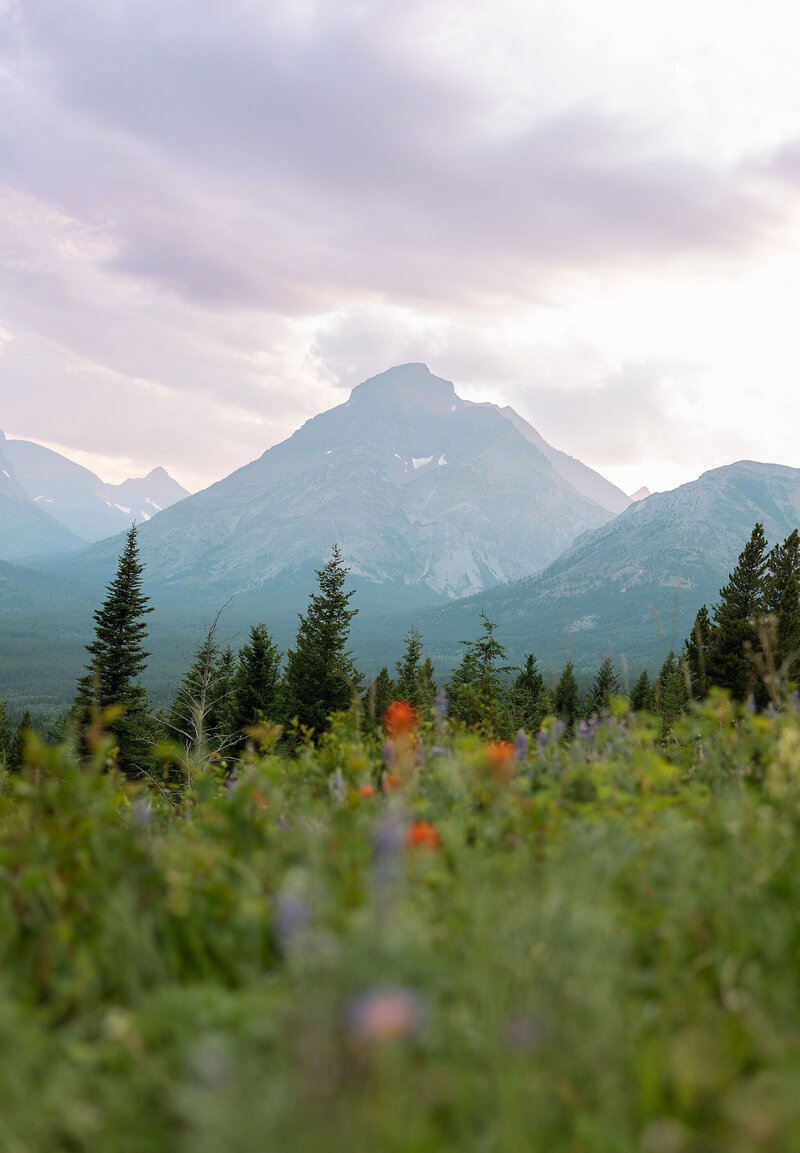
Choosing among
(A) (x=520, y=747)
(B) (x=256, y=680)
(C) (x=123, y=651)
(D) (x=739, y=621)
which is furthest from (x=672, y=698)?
(A) (x=520, y=747)

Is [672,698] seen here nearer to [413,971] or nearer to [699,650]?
[699,650]

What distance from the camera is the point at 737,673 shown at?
40.8m

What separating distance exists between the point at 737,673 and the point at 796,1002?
141ft

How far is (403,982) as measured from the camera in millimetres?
1921

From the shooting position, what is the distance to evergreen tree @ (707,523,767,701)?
131 feet

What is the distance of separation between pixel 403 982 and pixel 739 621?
4239 cm

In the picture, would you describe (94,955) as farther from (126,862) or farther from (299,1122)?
(299,1122)

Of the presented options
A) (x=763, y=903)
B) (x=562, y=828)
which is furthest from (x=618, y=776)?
(x=763, y=903)

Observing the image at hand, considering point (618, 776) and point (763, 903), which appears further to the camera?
point (618, 776)

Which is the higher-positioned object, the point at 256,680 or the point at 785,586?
the point at 785,586

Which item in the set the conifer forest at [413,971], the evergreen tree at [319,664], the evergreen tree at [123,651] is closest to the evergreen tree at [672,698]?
the conifer forest at [413,971]

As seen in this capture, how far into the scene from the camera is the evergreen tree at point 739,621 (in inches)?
1577

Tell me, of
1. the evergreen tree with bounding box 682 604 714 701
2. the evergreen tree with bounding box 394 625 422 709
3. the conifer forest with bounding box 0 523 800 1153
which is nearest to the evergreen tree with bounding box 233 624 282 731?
the evergreen tree with bounding box 394 625 422 709

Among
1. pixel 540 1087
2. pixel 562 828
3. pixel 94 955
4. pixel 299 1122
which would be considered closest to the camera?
pixel 299 1122
